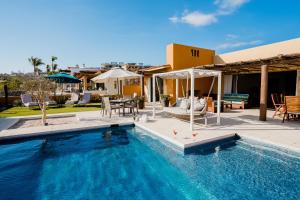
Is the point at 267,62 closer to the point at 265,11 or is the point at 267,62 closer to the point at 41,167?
the point at 265,11

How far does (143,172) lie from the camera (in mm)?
4961

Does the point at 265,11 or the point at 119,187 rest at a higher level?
the point at 265,11

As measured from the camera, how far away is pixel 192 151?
19.6ft

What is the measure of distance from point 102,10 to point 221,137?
10326 mm

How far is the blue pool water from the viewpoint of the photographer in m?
3.99

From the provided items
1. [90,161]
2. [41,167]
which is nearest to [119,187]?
[90,161]

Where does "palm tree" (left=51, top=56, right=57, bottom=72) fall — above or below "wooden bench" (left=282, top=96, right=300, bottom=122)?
above

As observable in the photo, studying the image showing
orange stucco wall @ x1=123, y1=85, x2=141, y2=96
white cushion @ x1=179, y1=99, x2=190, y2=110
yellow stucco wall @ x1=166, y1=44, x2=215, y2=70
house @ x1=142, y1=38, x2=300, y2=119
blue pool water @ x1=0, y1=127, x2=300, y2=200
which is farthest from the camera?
orange stucco wall @ x1=123, y1=85, x2=141, y2=96

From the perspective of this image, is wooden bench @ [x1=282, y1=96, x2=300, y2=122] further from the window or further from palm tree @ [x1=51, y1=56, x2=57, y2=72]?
palm tree @ [x1=51, y1=56, x2=57, y2=72]

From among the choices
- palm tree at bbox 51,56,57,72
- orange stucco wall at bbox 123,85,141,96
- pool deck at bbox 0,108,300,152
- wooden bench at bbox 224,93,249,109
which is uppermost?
palm tree at bbox 51,56,57,72

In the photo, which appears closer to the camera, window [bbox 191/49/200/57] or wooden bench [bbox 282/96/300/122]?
wooden bench [bbox 282/96/300/122]

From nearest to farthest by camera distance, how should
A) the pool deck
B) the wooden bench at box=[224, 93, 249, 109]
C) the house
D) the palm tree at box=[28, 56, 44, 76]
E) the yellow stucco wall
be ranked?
the pool deck, the wooden bench at box=[224, 93, 249, 109], the house, the yellow stucco wall, the palm tree at box=[28, 56, 44, 76]

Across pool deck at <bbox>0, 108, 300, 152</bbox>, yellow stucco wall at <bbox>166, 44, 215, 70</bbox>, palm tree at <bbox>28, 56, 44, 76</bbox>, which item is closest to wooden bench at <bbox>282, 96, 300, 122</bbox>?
pool deck at <bbox>0, 108, 300, 152</bbox>

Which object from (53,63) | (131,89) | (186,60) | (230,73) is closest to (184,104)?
(186,60)
